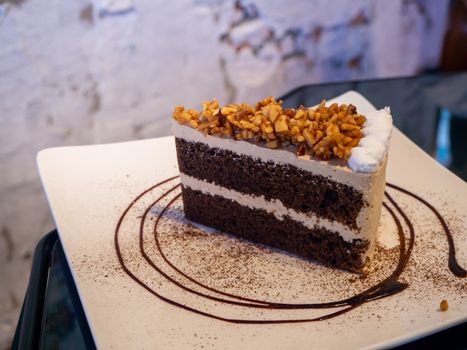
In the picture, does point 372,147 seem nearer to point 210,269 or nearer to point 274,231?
point 274,231

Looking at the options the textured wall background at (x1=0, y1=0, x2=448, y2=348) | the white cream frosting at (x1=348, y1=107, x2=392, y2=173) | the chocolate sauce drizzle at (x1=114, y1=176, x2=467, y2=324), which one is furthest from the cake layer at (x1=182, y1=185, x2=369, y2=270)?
the textured wall background at (x1=0, y1=0, x2=448, y2=348)

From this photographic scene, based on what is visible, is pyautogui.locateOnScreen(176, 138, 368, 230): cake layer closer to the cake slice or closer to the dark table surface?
the cake slice

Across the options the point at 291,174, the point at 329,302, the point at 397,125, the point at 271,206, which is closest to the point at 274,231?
the point at 271,206

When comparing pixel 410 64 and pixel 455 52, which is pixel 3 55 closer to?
pixel 410 64

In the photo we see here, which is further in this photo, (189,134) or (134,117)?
(134,117)

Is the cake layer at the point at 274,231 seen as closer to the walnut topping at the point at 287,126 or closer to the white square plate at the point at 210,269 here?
the white square plate at the point at 210,269

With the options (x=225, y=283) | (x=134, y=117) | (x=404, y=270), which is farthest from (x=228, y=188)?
(x=134, y=117)

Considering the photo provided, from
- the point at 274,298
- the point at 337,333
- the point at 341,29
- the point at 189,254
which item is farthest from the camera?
the point at 341,29
